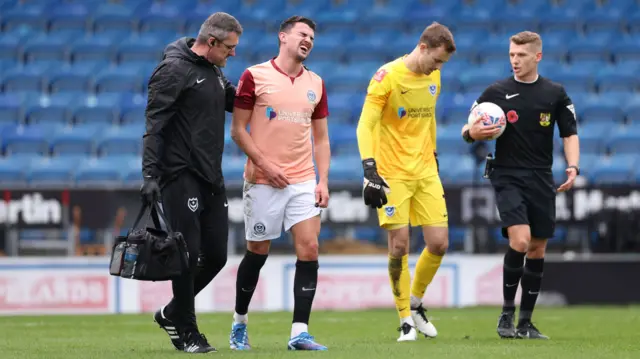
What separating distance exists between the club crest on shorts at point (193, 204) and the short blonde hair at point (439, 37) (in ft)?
7.40

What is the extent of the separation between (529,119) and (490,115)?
38 centimetres

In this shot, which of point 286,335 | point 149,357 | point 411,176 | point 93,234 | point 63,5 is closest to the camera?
point 149,357

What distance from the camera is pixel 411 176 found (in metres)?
8.50

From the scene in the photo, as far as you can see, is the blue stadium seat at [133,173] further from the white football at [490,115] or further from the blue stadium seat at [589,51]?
the blue stadium seat at [589,51]

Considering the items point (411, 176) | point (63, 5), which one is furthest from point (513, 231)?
point (63, 5)

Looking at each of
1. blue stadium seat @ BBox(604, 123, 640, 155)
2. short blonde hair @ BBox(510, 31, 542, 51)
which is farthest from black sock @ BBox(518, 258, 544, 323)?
blue stadium seat @ BBox(604, 123, 640, 155)

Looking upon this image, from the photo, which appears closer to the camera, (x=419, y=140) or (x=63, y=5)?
(x=419, y=140)

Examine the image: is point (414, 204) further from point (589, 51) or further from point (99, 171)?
point (589, 51)

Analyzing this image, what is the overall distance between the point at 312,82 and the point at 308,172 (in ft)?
2.03

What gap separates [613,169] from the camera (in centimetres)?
1675

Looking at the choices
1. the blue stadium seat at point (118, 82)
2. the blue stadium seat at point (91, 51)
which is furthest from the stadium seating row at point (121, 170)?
the blue stadium seat at point (91, 51)

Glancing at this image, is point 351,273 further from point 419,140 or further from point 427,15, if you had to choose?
point 427,15

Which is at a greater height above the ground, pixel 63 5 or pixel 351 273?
pixel 63 5

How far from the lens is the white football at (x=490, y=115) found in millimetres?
8453
